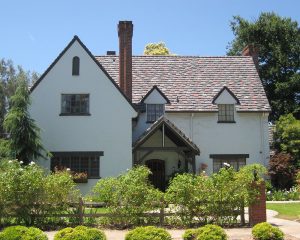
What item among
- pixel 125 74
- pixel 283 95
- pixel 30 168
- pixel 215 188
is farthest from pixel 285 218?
pixel 283 95

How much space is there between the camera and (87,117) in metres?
26.7

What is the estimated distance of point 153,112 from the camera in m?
29.5

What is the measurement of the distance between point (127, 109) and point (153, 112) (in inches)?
128

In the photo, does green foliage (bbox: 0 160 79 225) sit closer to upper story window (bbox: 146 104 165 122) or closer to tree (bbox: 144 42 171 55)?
A: upper story window (bbox: 146 104 165 122)

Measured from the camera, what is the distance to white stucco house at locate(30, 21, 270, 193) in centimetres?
2642

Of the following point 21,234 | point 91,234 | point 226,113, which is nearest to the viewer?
point 21,234

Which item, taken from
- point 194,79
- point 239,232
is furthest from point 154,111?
point 239,232

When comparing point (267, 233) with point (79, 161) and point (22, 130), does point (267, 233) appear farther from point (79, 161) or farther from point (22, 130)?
point (22, 130)

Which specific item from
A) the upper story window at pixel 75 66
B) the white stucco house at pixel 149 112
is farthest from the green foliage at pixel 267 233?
the upper story window at pixel 75 66

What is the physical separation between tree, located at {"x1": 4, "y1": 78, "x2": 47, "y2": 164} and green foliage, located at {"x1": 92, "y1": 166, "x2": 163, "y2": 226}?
32.2ft

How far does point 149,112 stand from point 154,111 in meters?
0.33

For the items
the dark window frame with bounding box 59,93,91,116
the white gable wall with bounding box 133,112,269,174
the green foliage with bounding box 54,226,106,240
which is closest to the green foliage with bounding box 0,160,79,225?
the green foliage with bounding box 54,226,106,240

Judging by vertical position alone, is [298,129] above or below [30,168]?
above

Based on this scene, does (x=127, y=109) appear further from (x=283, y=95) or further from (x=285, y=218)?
(x=283, y=95)
